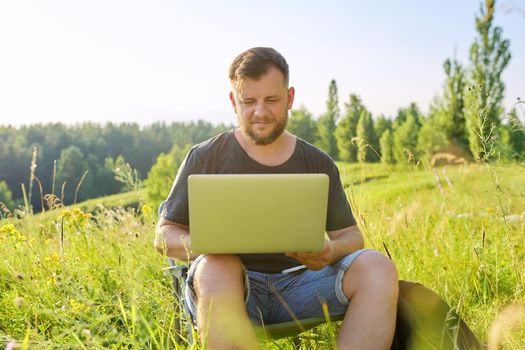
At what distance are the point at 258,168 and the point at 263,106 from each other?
0.80 ft

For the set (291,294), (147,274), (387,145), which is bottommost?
(387,145)

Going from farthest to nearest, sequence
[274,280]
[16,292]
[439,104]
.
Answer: [439,104] < [16,292] < [274,280]

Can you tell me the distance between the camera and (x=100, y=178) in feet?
218

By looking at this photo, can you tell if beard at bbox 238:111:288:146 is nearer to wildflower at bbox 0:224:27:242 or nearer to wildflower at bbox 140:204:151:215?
wildflower at bbox 0:224:27:242

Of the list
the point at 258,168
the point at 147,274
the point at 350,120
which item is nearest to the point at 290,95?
the point at 258,168

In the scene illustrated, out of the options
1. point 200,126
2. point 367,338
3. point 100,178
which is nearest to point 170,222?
point 367,338

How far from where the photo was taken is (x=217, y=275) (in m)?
1.82

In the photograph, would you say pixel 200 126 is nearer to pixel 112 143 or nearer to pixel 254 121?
pixel 112 143

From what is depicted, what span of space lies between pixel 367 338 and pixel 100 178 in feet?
221

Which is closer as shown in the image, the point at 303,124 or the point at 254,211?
the point at 254,211

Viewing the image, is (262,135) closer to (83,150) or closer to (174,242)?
(174,242)

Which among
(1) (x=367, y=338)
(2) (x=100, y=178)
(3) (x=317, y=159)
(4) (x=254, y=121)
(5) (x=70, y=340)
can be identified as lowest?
(2) (x=100, y=178)

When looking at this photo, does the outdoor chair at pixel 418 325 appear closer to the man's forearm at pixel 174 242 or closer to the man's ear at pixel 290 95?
A: the man's forearm at pixel 174 242

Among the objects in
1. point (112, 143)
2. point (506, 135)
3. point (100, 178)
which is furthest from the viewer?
point (112, 143)
